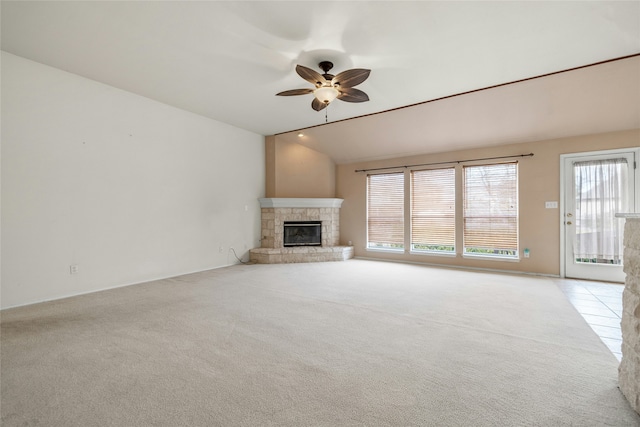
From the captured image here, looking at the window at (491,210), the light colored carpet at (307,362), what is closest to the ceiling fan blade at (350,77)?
the light colored carpet at (307,362)

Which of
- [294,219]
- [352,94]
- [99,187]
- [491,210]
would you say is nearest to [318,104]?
[352,94]

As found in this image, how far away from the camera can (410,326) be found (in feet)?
9.16

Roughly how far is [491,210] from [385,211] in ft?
6.92

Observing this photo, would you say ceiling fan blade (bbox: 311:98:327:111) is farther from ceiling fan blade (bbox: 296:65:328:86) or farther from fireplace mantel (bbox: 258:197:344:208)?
fireplace mantel (bbox: 258:197:344:208)

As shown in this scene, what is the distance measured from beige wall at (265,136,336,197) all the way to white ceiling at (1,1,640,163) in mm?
1583

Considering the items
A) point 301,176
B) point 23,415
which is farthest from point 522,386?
point 301,176

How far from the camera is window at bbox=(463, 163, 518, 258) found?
5.33 m

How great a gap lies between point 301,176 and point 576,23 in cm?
520

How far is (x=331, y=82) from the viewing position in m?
3.25

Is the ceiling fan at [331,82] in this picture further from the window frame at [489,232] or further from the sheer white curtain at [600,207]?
the sheer white curtain at [600,207]

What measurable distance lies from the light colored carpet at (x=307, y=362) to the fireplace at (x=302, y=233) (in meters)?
3.00

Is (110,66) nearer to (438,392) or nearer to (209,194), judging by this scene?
(209,194)

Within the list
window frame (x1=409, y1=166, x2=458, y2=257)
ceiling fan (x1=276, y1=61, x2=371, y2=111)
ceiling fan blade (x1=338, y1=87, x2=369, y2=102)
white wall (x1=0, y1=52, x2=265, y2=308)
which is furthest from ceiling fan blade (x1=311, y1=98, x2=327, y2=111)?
window frame (x1=409, y1=166, x2=458, y2=257)

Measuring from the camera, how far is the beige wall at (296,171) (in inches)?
262
